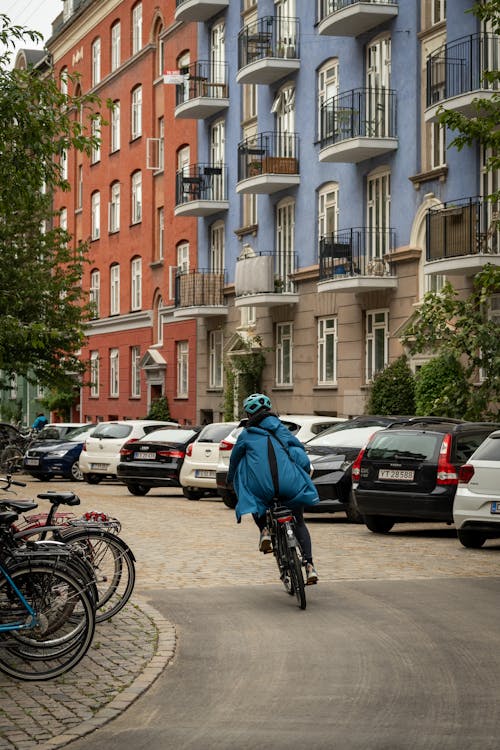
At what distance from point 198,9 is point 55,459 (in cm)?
1663

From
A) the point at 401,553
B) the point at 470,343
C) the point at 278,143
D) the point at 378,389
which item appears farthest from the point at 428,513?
the point at 278,143

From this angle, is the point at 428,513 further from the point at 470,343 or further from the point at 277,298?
the point at 277,298

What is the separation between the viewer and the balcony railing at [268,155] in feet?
126

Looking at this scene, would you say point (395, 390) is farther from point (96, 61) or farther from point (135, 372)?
point (96, 61)

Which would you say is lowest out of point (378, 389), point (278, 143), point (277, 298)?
point (378, 389)

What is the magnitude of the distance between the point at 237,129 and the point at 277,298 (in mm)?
7565

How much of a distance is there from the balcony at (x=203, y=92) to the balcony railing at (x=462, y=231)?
53.5 ft

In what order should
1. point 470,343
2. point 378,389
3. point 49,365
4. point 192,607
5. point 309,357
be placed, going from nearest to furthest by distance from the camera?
point 192,607, point 470,343, point 378,389, point 309,357, point 49,365

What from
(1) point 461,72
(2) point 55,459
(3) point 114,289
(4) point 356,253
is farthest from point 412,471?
(3) point 114,289

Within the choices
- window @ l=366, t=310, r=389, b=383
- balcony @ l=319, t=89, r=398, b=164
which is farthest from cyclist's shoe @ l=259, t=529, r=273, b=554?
balcony @ l=319, t=89, r=398, b=164

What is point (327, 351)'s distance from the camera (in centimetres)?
3622

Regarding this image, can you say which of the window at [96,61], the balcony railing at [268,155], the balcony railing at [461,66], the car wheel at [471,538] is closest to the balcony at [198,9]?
the balcony railing at [268,155]

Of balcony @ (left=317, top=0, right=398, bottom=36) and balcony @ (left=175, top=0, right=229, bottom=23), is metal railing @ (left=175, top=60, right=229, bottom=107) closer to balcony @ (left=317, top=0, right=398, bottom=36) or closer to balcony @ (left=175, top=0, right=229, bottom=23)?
balcony @ (left=175, top=0, right=229, bottom=23)

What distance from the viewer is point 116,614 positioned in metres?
10.6
